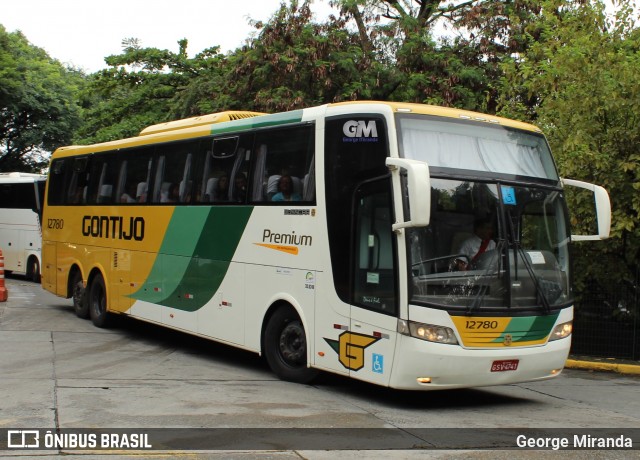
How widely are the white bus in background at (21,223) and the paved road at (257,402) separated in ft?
47.0

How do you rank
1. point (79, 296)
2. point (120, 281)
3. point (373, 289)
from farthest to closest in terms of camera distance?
point (79, 296), point (120, 281), point (373, 289)

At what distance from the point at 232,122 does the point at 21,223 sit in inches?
714

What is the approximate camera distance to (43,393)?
29.3ft

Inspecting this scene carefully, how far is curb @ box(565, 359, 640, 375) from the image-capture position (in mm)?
13578

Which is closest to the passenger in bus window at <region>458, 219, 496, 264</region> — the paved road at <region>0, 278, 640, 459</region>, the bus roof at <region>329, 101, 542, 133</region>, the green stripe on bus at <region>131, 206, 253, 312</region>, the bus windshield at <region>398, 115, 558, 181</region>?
the bus windshield at <region>398, 115, 558, 181</region>

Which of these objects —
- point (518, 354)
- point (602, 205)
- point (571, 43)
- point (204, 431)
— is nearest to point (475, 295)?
point (518, 354)

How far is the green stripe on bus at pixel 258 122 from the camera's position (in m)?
10.4

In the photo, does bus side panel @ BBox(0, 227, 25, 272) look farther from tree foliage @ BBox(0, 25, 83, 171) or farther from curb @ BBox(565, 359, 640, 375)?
curb @ BBox(565, 359, 640, 375)

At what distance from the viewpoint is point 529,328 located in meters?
8.94

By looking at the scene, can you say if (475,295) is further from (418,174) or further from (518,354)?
(418,174)

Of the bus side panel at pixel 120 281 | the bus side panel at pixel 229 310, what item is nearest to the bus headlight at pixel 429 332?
the bus side panel at pixel 229 310

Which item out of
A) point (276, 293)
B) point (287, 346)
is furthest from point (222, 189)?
point (287, 346)

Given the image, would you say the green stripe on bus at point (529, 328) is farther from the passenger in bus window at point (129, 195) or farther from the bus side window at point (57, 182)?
the bus side window at point (57, 182)

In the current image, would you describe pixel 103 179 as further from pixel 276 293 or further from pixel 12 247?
pixel 12 247
